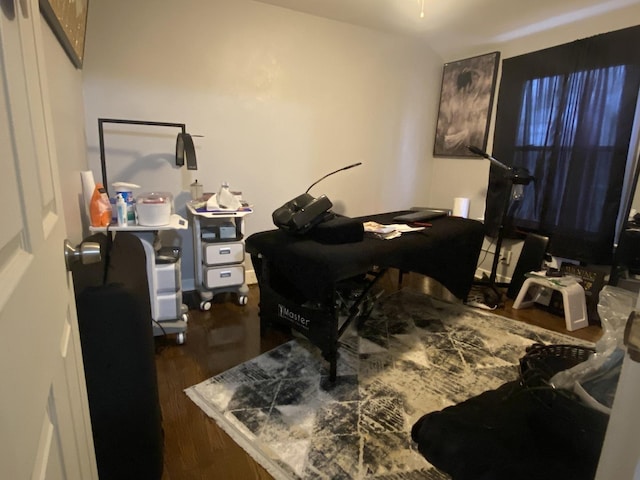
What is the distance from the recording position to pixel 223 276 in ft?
8.55

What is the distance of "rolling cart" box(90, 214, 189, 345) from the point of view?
207 cm

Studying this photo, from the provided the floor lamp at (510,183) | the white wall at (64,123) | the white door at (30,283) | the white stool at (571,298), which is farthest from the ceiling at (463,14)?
the white door at (30,283)

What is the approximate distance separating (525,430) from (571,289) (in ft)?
6.41

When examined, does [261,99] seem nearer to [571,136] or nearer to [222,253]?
[222,253]

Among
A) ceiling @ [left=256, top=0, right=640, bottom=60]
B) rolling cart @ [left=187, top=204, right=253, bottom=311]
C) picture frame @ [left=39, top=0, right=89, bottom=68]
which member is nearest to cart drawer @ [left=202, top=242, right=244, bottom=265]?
rolling cart @ [left=187, top=204, right=253, bottom=311]

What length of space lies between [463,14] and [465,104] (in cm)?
92

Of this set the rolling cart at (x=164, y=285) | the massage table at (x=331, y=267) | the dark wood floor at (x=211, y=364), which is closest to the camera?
the dark wood floor at (x=211, y=364)

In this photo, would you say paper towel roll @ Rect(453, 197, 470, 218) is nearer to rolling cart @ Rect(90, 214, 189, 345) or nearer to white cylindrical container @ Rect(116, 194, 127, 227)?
rolling cart @ Rect(90, 214, 189, 345)

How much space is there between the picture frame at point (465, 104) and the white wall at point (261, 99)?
0.13 m

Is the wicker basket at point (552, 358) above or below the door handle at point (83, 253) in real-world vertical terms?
below

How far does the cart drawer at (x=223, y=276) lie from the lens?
8.41ft

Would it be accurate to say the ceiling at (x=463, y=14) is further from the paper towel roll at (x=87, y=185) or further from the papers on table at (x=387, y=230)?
the paper towel roll at (x=87, y=185)

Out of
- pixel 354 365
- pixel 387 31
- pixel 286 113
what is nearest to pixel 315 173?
pixel 286 113

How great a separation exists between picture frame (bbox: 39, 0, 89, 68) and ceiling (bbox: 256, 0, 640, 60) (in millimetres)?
1654
